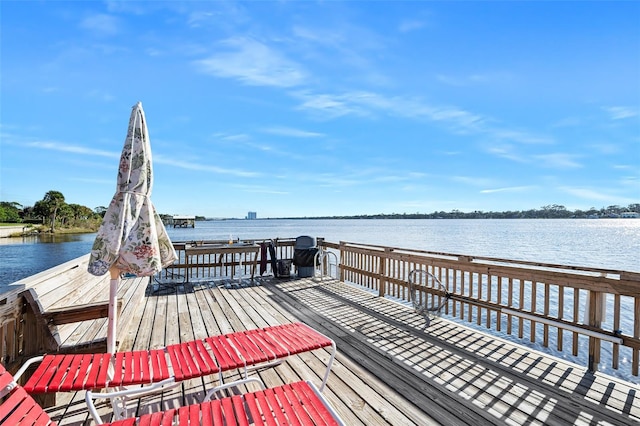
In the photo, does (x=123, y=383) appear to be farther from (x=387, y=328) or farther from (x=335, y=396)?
(x=387, y=328)

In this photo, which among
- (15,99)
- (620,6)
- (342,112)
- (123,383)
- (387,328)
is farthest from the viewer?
(342,112)

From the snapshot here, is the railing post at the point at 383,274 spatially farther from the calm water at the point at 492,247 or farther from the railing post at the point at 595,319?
the railing post at the point at 595,319

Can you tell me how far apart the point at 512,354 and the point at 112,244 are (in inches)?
159

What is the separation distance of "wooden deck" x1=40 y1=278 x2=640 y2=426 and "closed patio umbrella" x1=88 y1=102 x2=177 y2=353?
113cm

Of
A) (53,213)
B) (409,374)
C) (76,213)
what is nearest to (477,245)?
(409,374)

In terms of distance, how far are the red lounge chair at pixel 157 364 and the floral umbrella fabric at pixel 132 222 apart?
1.95ft

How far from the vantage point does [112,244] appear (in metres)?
2.22

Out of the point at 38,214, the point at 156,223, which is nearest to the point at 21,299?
the point at 156,223

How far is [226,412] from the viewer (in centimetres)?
149

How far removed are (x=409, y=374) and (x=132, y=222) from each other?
274cm

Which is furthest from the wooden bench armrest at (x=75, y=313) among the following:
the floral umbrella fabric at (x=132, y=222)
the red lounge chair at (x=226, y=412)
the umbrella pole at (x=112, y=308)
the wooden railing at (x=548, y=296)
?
the wooden railing at (x=548, y=296)

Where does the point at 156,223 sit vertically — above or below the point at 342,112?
below

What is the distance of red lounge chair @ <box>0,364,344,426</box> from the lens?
4.58ft

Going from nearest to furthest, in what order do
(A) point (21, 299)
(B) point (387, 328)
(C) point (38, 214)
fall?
1. (A) point (21, 299)
2. (B) point (387, 328)
3. (C) point (38, 214)
